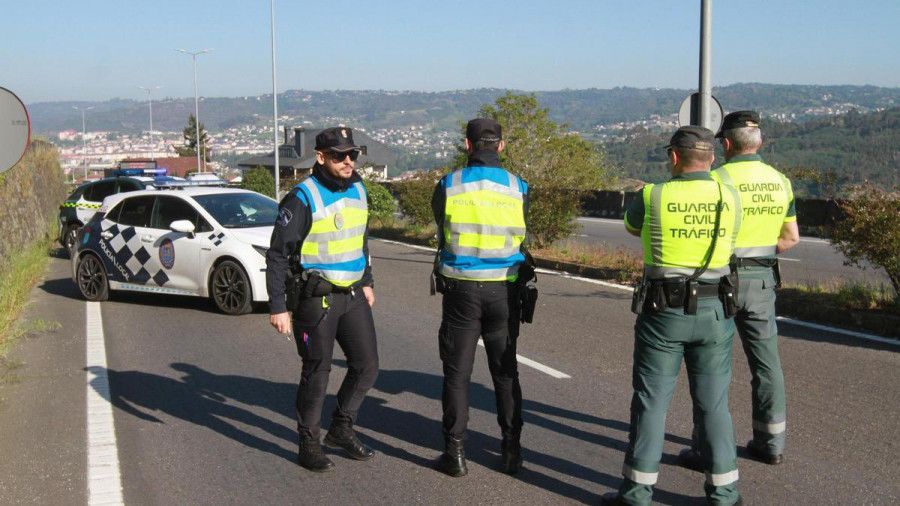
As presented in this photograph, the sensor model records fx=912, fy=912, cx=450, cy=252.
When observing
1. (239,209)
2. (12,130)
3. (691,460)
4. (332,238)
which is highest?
(12,130)

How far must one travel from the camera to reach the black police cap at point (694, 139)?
4.34 metres

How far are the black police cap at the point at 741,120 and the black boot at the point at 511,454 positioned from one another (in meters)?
2.11

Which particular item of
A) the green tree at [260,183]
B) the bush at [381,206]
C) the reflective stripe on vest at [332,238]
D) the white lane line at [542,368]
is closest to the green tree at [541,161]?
the bush at [381,206]

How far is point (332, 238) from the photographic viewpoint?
509 cm

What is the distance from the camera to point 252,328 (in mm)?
9812

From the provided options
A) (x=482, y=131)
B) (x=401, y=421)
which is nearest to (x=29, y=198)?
(x=401, y=421)

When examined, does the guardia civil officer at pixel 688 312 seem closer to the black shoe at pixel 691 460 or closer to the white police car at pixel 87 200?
the black shoe at pixel 691 460

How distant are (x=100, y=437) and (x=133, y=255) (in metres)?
5.85

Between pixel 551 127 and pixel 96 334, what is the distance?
16086 mm

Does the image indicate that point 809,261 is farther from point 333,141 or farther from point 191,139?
point 191,139

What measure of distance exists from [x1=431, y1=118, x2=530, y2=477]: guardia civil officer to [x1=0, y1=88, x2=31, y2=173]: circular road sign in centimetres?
536

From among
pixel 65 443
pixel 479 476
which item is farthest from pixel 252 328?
pixel 479 476

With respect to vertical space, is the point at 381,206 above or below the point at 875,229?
below

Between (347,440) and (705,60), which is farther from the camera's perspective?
(705,60)
